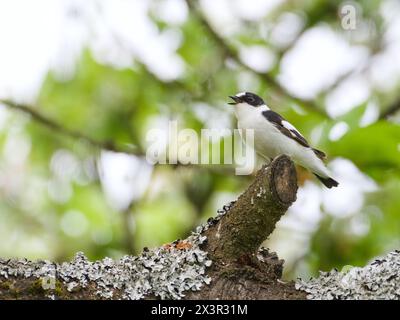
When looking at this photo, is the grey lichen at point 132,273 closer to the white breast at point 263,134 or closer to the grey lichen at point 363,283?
the grey lichen at point 363,283

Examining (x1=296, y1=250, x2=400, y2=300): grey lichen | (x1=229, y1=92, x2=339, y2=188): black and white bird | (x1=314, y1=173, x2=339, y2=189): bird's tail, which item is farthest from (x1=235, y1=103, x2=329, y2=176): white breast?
(x1=296, y1=250, x2=400, y2=300): grey lichen

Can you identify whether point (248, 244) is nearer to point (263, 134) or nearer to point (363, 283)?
point (363, 283)

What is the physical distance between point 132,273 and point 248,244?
0.46m

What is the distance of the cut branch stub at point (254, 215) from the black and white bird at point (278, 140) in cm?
128

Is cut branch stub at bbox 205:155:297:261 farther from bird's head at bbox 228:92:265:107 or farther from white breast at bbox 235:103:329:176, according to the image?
bird's head at bbox 228:92:265:107

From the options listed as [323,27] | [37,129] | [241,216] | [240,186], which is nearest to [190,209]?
[240,186]

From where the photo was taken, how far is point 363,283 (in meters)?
2.84

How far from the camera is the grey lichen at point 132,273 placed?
2.72m

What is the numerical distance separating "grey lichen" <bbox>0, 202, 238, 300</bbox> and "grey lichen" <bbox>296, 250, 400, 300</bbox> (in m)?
0.41

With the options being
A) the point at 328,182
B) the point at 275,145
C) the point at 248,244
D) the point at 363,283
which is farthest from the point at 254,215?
the point at 328,182

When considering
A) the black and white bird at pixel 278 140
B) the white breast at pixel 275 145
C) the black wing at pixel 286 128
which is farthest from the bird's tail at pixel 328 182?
the black wing at pixel 286 128

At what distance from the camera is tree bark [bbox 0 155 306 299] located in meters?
2.82

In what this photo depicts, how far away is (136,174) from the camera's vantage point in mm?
5535

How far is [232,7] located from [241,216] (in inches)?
127
